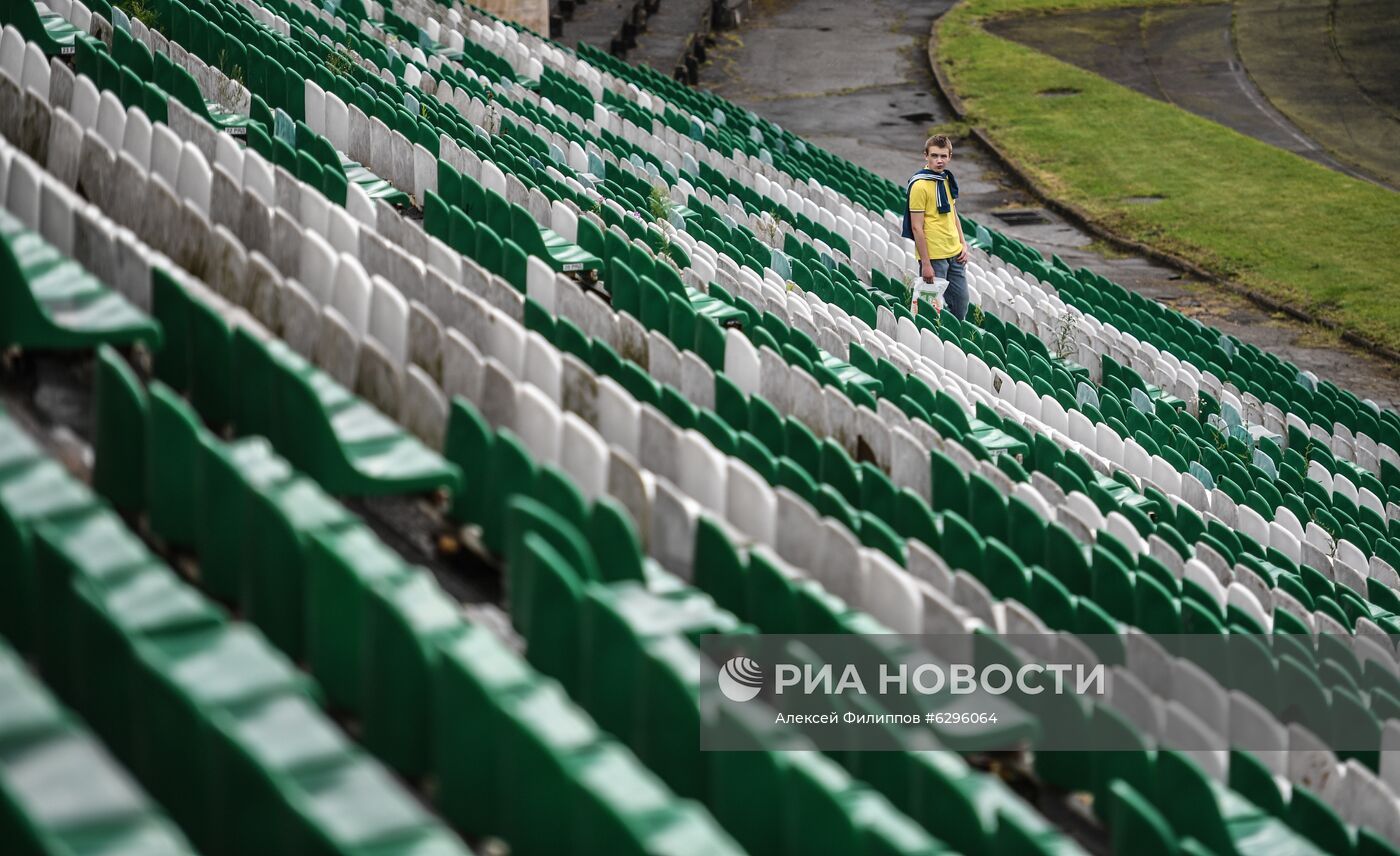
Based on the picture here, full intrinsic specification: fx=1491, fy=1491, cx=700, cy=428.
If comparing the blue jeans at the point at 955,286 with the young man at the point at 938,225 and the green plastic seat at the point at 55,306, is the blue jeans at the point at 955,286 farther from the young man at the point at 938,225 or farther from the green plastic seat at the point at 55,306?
the green plastic seat at the point at 55,306

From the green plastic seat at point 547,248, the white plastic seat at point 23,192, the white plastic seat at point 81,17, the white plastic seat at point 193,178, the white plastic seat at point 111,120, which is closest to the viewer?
the white plastic seat at point 23,192

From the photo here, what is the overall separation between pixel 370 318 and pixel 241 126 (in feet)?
5.07

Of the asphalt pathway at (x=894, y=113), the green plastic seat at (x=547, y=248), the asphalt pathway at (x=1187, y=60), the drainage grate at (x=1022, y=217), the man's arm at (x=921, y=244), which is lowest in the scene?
the drainage grate at (x=1022, y=217)

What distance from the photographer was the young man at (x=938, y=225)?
4.84 m

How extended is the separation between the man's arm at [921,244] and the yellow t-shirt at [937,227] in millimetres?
23

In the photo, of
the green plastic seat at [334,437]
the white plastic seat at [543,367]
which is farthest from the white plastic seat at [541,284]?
the green plastic seat at [334,437]

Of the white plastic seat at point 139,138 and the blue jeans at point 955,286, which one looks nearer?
the white plastic seat at point 139,138

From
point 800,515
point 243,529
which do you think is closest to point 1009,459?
point 800,515

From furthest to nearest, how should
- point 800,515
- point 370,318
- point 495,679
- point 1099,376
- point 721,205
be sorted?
1. point 721,205
2. point 1099,376
3. point 370,318
4. point 800,515
5. point 495,679

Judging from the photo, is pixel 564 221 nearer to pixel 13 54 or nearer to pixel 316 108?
pixel 316 108

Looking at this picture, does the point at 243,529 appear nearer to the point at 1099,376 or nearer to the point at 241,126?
the point at 241,126

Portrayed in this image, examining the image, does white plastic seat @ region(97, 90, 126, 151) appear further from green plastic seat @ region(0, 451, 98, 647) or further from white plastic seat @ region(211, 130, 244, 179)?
green plastic seat @ region(0, 451, 98, 647)

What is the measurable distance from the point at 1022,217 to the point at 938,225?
558cm

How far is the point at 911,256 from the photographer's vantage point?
646 cm
